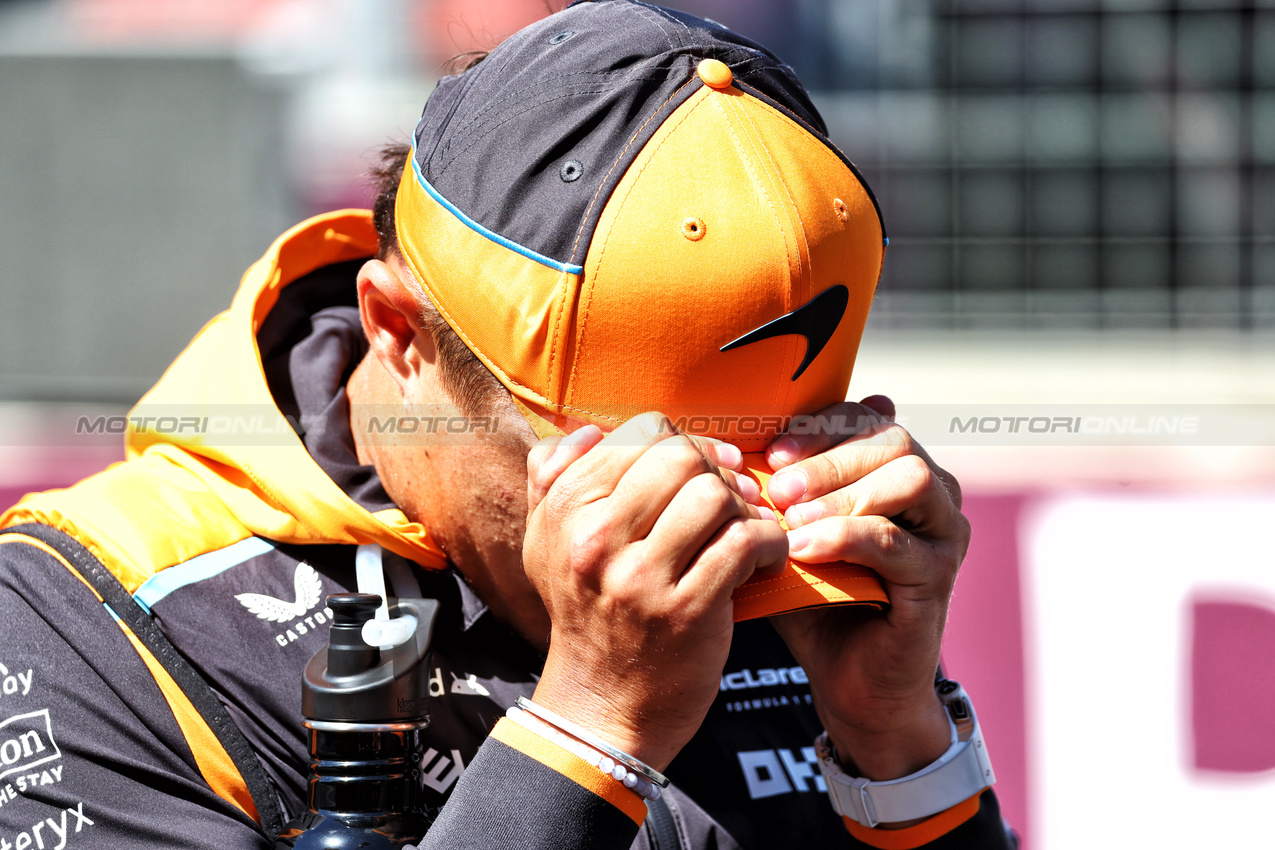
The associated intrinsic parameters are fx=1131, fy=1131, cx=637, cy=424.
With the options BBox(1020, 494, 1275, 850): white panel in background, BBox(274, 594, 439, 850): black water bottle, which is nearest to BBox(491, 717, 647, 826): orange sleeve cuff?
BBox(274, 594, 439, 850): black water bottle

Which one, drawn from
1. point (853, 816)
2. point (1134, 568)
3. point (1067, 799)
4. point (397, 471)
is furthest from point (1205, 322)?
point (397, 471)

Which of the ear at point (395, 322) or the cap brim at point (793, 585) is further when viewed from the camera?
Answer: the ear at point (395, 322)

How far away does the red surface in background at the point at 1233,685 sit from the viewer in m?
2.75

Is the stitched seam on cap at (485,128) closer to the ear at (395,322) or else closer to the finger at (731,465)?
the ear at (395,322)

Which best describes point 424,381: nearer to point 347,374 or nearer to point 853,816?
point 347,374

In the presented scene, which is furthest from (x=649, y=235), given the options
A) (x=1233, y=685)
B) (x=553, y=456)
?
(x=1233, y=685)

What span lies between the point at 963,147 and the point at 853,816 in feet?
13.0

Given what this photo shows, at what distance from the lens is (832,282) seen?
1345mm

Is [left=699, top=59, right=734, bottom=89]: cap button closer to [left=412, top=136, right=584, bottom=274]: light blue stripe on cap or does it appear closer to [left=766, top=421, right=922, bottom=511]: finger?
[left=412, top=136, right=584, bottom=274]: light blue stripe on cap

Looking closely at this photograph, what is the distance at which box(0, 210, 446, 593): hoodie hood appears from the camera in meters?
1.43

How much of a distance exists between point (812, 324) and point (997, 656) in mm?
1816

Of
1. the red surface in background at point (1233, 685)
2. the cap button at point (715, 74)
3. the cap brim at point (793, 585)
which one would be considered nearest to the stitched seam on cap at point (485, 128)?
the cap button at point (715, 74)

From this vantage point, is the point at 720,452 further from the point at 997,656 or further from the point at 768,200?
the point at 997,656

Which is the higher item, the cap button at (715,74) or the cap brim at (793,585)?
the cap button at (715,74)
